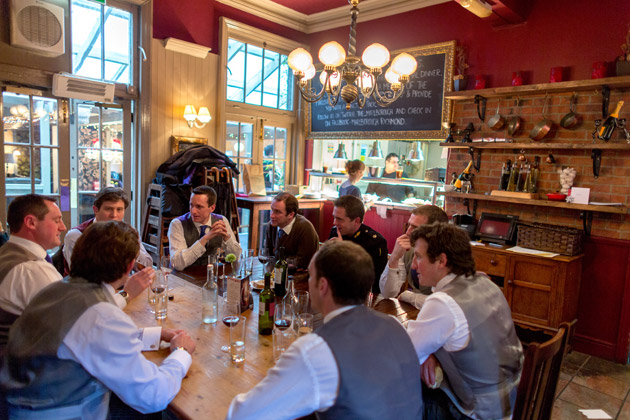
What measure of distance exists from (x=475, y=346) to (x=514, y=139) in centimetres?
316

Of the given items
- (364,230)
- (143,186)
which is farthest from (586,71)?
(143,186)

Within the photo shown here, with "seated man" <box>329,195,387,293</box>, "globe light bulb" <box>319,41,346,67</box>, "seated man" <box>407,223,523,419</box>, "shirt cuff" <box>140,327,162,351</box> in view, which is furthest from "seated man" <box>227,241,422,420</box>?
"globe light bulb" <box>319,41,346,67</box>

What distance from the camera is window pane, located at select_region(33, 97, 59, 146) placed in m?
4.02

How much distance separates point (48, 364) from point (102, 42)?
408cm

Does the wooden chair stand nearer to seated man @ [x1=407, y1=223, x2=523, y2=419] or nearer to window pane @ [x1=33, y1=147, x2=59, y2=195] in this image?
seated man @ [x1=407, y1=223, x2=523, y2=419]

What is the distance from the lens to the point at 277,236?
3484 millimetres

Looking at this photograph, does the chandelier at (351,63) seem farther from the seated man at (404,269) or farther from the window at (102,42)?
the window at (102,42)

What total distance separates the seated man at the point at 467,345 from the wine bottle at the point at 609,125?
104 inches

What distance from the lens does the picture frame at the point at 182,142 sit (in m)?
4.93

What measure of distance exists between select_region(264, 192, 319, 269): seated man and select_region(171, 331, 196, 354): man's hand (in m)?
1.57

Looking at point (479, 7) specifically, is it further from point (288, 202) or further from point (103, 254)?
point (103, 254)

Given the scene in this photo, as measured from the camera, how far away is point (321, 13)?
578 cm

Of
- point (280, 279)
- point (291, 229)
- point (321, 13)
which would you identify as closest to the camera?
point (280, 279)

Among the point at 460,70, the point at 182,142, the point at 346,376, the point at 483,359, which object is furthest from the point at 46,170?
the point at 460,70
